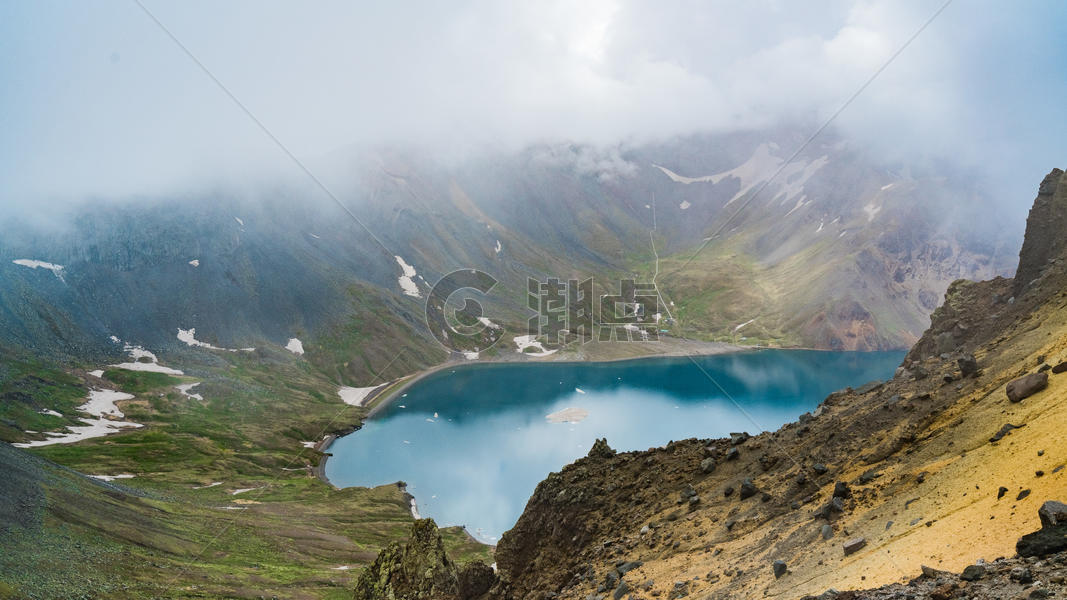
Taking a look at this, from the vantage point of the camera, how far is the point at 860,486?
20047 millimetres

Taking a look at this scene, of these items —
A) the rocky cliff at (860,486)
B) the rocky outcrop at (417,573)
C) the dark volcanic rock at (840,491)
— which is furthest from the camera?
the rocky outcrop at (417,573)

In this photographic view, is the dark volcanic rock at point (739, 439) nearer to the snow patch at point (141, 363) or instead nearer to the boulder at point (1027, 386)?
the boulder at point (1027, 386)

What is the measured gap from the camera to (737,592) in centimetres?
Answer: 1772

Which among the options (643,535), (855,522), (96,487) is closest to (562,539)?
(643,535)

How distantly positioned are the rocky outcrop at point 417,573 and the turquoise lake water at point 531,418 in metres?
49.0

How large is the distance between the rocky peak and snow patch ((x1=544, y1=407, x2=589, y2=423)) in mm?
107325

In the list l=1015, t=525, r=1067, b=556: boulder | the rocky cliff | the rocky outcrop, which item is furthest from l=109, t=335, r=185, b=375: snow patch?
l=1015, t=525, r=1067, b=556: boulder

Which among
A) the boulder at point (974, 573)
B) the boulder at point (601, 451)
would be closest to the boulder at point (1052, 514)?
the boulder at point (974, 573)

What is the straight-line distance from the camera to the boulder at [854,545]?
16.4 metres

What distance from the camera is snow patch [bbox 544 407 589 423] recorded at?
134375mm

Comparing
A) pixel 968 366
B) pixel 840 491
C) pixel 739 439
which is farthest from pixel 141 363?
pixel 968 366

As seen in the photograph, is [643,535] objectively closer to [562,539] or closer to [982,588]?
[562,539]

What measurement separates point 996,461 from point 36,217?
199462 millimetres

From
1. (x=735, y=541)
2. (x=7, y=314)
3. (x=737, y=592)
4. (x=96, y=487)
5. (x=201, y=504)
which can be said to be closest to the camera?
(x=737, y=592)
